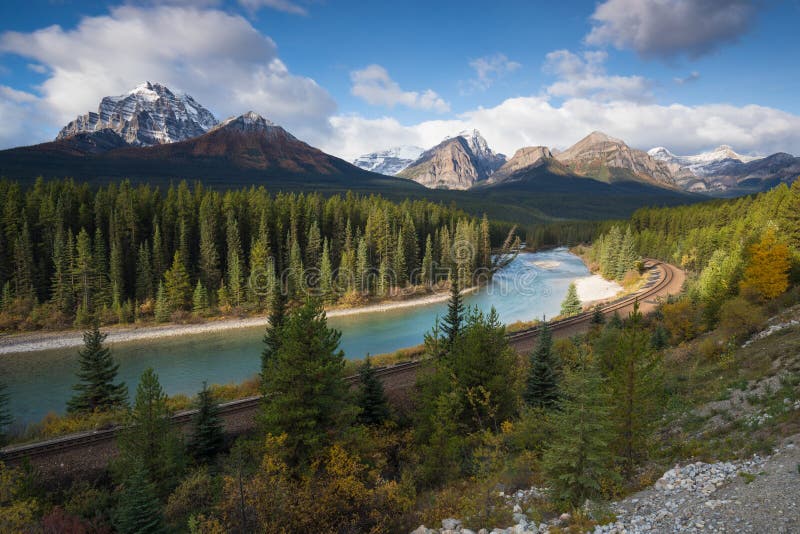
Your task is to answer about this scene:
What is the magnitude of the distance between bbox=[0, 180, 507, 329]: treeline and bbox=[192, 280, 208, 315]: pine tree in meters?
0.14

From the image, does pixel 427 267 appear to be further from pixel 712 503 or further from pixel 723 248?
pixel 712 503

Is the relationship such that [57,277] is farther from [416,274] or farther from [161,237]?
[416,274]

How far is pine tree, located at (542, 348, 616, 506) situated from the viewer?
10688 mm

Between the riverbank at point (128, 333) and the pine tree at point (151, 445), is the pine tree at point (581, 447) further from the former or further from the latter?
the riverbank at point (128, 333)

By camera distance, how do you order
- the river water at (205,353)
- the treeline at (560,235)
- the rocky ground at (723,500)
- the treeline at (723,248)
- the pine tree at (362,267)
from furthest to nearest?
the treeline at (560,235) < the pine tree at (362,267) < the river water at (205,353) < the treeline at (723,248) < the rocky ground at (723,500)

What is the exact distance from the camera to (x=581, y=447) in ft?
35.8

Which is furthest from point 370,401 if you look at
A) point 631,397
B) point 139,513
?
point 631,397

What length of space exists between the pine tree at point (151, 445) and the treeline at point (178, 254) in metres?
27.5

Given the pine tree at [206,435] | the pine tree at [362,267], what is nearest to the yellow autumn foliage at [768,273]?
the pine tree at [206,435]

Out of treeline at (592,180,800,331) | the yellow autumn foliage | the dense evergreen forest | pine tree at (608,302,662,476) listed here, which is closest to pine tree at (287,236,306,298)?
the dense evergreen forest

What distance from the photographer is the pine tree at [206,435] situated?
67.1ft

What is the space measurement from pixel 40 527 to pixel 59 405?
87.7 ft

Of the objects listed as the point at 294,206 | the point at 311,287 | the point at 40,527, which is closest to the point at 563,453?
the point at 40,527

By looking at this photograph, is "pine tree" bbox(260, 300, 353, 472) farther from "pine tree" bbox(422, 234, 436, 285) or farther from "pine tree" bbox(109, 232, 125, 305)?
"pine tree" bbox(422, 234, 436, 285)
